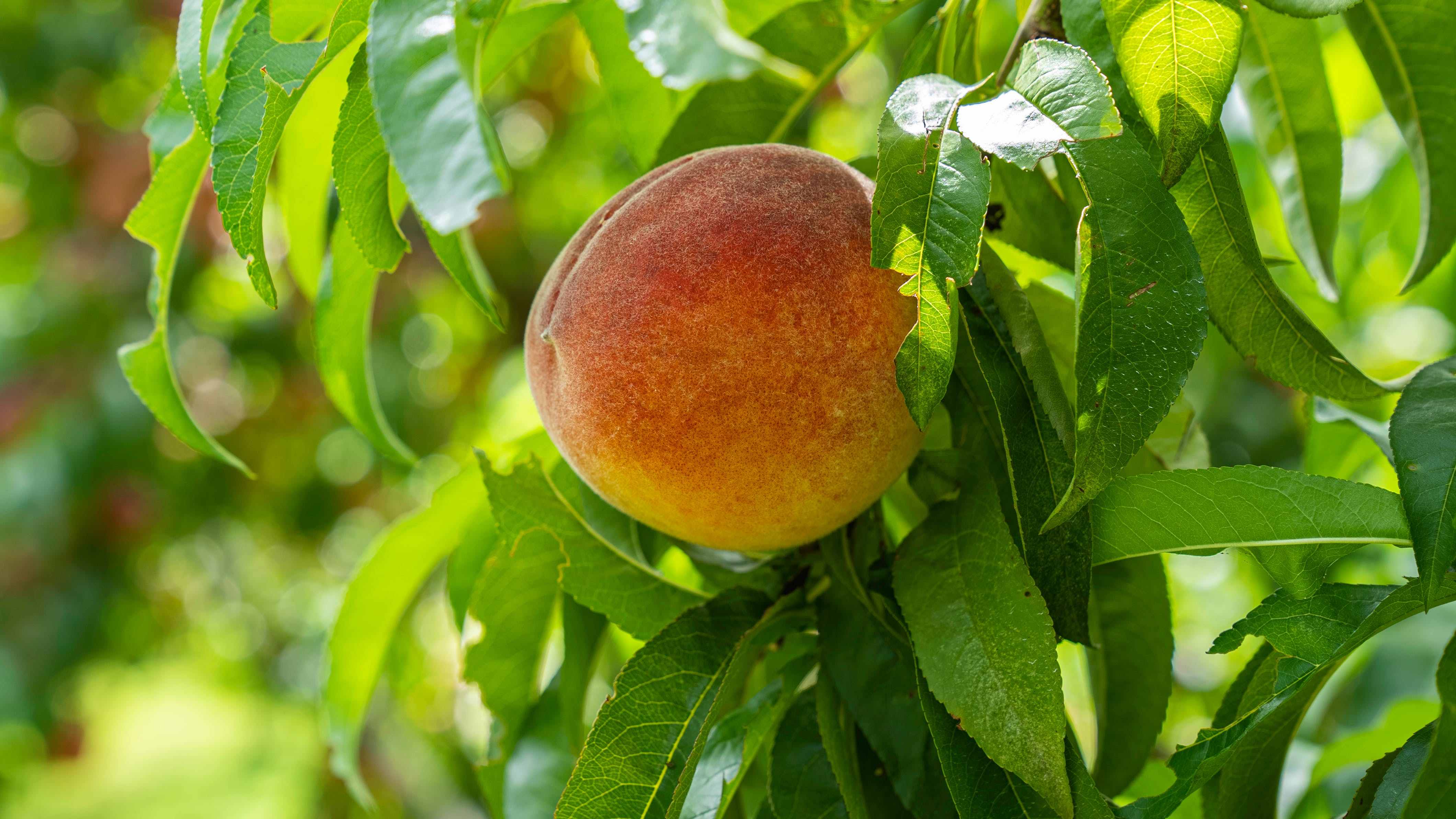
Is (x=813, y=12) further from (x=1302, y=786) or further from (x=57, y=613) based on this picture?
(x=57, y=613)

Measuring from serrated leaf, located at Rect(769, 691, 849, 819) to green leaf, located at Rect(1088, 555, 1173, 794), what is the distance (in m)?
0.19

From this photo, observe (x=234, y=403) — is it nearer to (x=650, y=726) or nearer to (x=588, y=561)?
(x=588, y=561)

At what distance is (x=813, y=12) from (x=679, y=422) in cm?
35

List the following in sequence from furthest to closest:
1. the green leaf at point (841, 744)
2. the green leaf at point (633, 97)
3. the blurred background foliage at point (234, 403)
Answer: the blurred background foliage at point (234, 403) < the green leaf at point (633, 97) < the green leaf at point (841, 744)

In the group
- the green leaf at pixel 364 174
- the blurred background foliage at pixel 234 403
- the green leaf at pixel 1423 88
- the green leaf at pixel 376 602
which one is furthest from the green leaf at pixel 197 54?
the blurred background foliage at pixel 234 403

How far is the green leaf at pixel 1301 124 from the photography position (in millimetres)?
735

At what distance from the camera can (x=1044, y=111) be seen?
1.53 feet

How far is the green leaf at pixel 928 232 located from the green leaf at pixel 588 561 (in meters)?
0.29

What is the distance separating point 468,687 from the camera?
32.4 inches

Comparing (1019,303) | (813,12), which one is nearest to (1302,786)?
(1019,303)

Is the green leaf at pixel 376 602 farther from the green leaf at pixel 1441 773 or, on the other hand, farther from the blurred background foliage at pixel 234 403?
the blurred background foliage at pixel 234 403

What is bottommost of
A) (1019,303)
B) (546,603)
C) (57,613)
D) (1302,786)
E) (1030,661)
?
(57,613)

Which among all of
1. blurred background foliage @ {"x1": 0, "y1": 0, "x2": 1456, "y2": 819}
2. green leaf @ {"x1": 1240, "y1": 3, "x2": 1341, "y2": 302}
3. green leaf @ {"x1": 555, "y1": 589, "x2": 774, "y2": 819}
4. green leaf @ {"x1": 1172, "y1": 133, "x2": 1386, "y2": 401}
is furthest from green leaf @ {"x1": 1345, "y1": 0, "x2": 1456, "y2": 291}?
blurred background foliage @ {"x1": 0, "y1": 0, "x2": 1456, "y2": 819}

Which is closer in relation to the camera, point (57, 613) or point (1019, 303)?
point (1019, 303)
